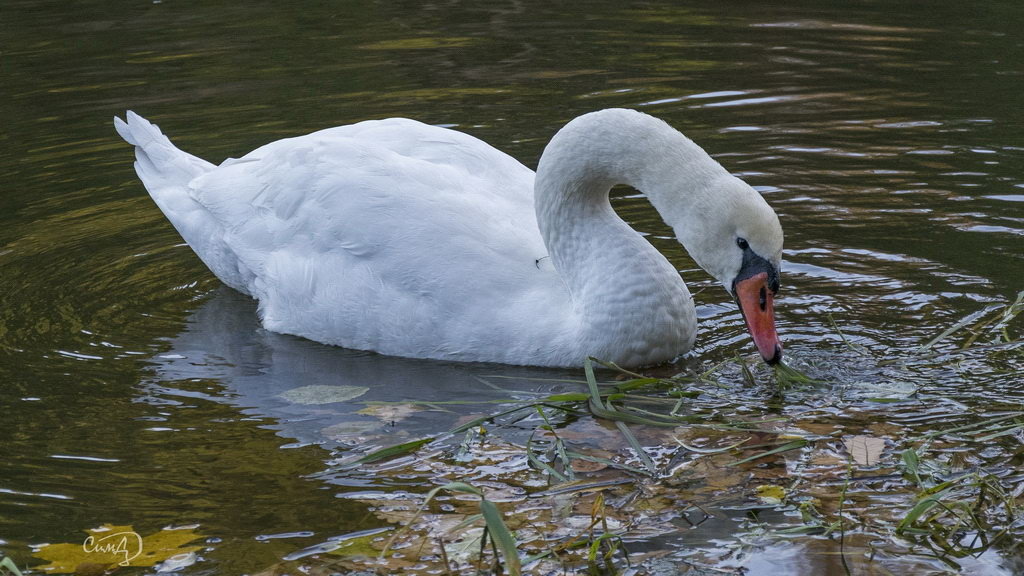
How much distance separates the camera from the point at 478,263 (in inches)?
222

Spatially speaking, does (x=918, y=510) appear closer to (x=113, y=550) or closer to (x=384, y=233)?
(x=113, y=550)

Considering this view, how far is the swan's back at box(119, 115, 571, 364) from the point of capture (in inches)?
222

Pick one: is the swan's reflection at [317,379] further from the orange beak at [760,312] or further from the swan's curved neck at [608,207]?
the orange beak at [760,312]

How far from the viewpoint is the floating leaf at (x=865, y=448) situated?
4.46 m

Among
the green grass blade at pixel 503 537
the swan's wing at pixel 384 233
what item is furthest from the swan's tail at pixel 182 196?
the green grass blade at pixel 503 537

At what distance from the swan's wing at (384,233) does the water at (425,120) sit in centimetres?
23

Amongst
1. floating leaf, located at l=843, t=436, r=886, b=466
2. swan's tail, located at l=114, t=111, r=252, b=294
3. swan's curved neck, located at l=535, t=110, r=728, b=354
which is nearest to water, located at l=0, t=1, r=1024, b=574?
floating leaf, located at l=843, t=436, r=886, b=466

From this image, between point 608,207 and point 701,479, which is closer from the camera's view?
point 701,479

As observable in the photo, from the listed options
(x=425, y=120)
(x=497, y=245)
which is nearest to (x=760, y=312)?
(x=497, y=245)

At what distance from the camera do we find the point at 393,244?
19.0 ft

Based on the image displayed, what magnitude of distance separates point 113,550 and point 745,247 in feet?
8.03

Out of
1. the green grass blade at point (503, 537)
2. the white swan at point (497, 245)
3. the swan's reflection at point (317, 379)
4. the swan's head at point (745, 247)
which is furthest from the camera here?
the swan's reflection at point (317, 379)

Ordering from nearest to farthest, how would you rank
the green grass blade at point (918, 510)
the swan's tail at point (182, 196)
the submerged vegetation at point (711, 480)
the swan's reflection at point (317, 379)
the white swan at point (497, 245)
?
the green grass blade at point (918, 510)
the submerged vegetation at point (711, 480)
the white swan at point (497, 245)
the swan's reflection at point (317, 379)
the swan's tail at point (182, 196)

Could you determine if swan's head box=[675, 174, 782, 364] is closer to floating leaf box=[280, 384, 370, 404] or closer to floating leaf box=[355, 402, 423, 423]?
floating leaf box=[355, 402, 423, 423]
